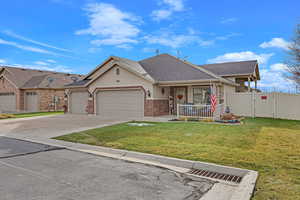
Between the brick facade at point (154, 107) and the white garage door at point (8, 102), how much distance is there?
66.1 feet

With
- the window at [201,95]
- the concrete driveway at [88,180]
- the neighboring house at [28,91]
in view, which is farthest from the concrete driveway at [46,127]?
the neighboring house at [28,91]

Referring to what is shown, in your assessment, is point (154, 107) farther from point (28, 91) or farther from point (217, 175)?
point (28, 91)

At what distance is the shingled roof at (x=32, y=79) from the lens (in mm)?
25797

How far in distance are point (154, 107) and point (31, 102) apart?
18.3 meters

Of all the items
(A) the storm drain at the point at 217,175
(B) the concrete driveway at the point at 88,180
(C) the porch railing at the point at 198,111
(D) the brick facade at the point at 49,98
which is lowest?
→ (A) the storm drain at the point at 217,175

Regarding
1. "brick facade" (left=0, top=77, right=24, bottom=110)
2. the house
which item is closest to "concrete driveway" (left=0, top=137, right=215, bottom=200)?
the house

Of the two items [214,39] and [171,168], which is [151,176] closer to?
[171,168]

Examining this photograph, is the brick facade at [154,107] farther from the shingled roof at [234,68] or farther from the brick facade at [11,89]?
the brick facade at [11,89]

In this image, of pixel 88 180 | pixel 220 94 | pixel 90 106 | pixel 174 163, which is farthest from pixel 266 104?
pixel 88 180

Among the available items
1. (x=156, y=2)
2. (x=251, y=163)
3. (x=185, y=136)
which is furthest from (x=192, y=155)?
(x=156, y=2)

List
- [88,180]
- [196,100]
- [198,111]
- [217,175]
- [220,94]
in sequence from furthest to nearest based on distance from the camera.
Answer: [196,100]
[220,94]
[198,111]
[217,175]
[88,180]

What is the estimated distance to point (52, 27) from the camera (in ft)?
60.2

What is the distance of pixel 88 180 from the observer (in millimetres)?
4203

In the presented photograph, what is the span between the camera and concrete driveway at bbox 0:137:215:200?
3.54 metres
